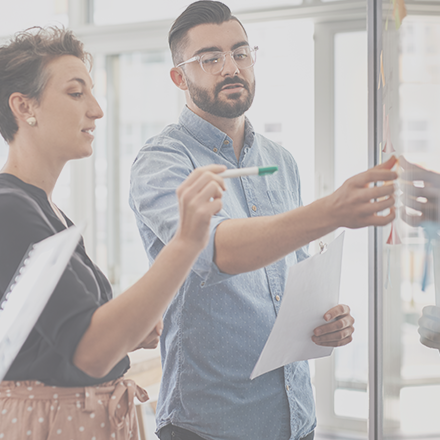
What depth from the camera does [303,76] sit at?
2922 millimetres

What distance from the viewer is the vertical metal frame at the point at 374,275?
0.88 metres

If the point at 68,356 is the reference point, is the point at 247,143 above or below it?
above

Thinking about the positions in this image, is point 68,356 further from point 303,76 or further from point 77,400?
point 303,76

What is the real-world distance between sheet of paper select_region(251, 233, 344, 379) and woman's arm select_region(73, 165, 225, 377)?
18 centimetres

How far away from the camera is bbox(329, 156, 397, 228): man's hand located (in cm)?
57

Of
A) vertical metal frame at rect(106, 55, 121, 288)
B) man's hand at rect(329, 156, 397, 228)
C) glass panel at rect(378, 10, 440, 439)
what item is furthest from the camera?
vertical metal frame at rect(106, 55, 121, 288)

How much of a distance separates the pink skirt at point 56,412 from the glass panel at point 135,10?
107 inches

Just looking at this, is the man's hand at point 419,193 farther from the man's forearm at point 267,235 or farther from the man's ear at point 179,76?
the man's ear at point 179,76

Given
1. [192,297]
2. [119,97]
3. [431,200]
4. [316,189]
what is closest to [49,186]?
[192,297]

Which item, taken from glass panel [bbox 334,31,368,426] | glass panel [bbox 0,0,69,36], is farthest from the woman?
glass panel [bbox 0,0,69,36]

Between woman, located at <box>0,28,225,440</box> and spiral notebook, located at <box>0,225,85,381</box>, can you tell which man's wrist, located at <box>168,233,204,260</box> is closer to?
woman, located at <box>0,28,225,440</box>

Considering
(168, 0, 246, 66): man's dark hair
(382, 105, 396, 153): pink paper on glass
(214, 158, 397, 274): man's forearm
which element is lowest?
(214, 158, 397, 274): man's forearm

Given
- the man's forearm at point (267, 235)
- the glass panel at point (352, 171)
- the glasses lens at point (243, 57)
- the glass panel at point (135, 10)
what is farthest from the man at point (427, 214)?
the glass panel at point (135, 10)

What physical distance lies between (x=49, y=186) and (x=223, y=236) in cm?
39
